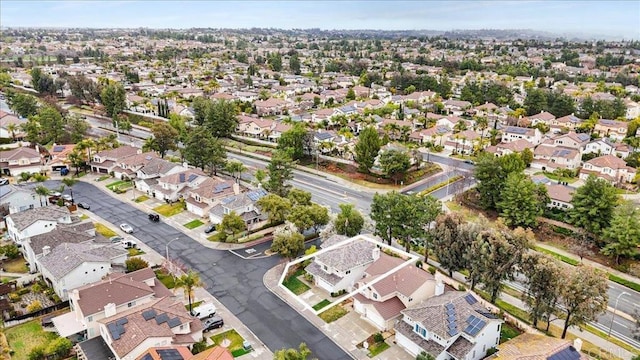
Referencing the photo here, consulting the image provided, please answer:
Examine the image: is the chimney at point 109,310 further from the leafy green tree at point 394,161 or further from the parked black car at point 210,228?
the leafy green tree at point 394,161

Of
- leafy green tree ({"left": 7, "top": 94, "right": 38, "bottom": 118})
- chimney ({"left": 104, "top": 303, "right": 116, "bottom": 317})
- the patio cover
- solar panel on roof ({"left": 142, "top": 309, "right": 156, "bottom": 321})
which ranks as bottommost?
the patio cover

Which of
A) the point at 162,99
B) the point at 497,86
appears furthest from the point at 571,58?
the point at 162,99

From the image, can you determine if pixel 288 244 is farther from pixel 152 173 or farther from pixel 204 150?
pixel 152 173

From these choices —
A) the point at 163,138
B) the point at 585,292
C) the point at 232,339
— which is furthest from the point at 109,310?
the point at 163,138

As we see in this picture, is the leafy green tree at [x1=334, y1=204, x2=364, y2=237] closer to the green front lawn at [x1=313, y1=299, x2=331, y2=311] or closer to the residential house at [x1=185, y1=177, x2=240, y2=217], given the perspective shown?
the green front lawn at [x1=313, y1=299, x2=331, y2=311]

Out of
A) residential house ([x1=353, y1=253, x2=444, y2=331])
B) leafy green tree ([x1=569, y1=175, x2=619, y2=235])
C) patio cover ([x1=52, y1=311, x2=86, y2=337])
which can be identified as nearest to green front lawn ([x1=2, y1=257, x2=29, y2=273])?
patio cover ([x1=52, y1=311, x2=86, y2=337])

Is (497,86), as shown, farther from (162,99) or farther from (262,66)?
(262,66)

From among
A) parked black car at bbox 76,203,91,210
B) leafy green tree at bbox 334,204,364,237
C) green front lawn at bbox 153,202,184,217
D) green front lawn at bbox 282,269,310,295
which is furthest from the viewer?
parked black car at bbox 76,203,91,210
